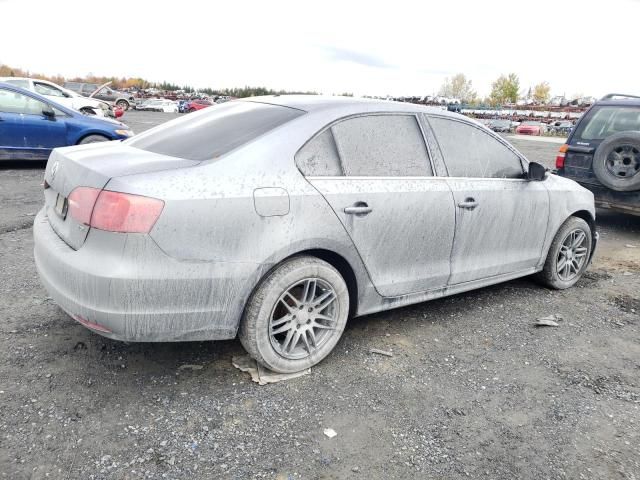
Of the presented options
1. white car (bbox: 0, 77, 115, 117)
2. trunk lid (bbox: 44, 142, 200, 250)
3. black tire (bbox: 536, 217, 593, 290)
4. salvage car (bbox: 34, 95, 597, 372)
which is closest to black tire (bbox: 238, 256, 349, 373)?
salvage car (bbox: 34, 95, 597, 372)

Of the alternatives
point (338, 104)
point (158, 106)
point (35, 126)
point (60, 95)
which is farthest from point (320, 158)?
point (158, 106)

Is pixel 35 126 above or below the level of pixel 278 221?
below

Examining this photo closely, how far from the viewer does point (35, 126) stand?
884cm

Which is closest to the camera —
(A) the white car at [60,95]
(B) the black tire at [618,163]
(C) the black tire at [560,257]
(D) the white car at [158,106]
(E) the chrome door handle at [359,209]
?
(E) the chrome door handle at [359,209]

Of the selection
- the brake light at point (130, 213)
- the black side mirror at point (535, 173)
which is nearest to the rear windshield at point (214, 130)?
the brake light at point (130, 213)

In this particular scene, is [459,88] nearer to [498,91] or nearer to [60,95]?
[498,91]

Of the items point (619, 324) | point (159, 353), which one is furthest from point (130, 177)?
point (619, 324)

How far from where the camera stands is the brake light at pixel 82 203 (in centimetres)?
253

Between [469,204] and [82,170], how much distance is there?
8.15 ft

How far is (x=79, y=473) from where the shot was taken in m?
2.20

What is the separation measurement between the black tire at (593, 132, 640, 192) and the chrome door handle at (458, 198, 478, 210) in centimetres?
350

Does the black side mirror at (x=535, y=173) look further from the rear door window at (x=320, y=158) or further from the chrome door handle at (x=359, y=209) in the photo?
the rear door window at (x=320, y=158)

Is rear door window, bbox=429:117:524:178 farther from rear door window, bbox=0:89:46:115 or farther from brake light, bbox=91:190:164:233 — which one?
rear door window, bbox=0:89:46:115

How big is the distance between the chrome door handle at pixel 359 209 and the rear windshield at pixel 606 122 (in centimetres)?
522
